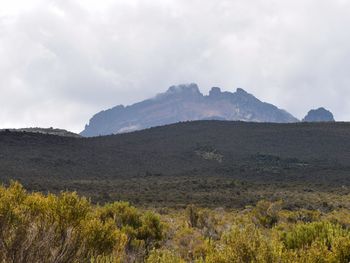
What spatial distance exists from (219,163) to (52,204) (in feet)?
187

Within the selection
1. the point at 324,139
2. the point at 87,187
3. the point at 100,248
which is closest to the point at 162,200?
the point at 87,187

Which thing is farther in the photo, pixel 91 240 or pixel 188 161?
pixel 188 161

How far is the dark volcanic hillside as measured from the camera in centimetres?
4338

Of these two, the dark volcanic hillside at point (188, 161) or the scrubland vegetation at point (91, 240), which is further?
the dark volcanic hillside at point (188, 161)

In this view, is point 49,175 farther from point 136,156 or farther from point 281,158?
point 281,158

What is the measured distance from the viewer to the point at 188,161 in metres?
66.0

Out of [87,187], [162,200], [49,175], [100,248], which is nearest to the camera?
[100,248]

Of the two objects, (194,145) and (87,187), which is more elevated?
(194,145)

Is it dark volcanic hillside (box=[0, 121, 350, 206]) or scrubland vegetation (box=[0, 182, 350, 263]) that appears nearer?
scrubland vegetation (box=[0, 182, 350, 263])

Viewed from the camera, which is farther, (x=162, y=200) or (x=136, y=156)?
(x=136, y=156)

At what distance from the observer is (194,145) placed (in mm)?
74500

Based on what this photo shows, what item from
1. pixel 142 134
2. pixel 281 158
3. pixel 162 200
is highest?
pixel 142 134

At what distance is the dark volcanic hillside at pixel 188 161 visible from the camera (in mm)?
43375

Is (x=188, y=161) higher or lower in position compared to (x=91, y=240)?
higher
